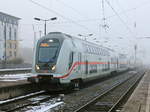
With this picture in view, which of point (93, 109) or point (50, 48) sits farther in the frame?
point (50, 48)

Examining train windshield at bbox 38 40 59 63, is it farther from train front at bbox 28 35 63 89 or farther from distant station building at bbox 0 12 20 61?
distant station building at bbox 0 12 20 61

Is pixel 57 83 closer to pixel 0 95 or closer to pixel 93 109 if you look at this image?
pixel 0 95

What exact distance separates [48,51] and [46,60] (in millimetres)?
615

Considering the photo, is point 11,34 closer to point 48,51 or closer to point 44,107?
point 48,51

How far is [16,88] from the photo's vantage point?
17203 millimetres

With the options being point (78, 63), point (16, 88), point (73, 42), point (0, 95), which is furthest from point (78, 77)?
point (0, 95)

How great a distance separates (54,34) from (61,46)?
5.05 ft

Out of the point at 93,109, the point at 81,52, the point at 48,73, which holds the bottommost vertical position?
the point at 93,109

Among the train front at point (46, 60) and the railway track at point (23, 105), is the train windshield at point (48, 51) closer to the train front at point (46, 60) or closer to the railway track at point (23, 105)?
the train front at point (46, 60)

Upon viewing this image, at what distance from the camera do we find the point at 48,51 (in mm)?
17500

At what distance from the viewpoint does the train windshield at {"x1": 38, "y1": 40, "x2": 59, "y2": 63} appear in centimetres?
1719

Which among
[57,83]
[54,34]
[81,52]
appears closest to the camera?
[57,83]

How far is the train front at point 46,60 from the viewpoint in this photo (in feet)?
55.5

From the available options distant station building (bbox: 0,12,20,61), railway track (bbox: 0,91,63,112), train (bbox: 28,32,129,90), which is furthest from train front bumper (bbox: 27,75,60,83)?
distant station building (bbox: 0,12,20,61)
